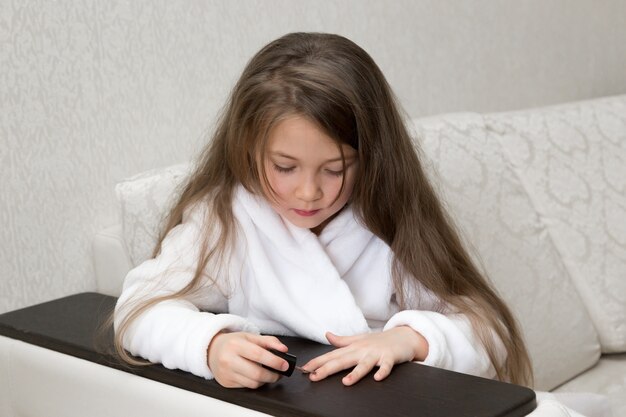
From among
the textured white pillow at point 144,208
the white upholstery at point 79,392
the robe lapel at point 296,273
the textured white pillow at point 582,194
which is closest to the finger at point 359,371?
the white upholstery at point 79,392

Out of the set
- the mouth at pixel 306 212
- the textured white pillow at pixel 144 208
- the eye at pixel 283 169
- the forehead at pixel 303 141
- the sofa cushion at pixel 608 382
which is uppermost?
the forehead at pixel 303 141

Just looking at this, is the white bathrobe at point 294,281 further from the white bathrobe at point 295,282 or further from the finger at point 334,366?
the finger at point 334,366

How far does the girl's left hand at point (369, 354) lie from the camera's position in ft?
4.02

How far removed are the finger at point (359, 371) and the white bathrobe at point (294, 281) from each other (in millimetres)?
143

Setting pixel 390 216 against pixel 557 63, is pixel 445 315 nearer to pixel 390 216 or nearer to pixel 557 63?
pixel 390 216

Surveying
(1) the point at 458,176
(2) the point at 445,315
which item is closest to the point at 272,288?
(2) the point at 445,315

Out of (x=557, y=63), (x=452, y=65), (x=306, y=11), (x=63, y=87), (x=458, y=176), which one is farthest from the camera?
(x=557, y=63)

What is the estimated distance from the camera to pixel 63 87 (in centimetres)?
172

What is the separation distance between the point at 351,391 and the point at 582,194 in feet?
3.69

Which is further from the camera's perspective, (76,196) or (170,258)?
(76,196)

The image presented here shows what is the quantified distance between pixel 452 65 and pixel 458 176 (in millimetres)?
644

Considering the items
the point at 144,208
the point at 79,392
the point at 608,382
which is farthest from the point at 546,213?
the point at 79,392

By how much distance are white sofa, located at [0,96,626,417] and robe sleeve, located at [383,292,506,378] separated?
0.42 m

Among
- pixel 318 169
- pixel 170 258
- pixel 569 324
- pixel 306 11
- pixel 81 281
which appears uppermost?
pixel 306 11
